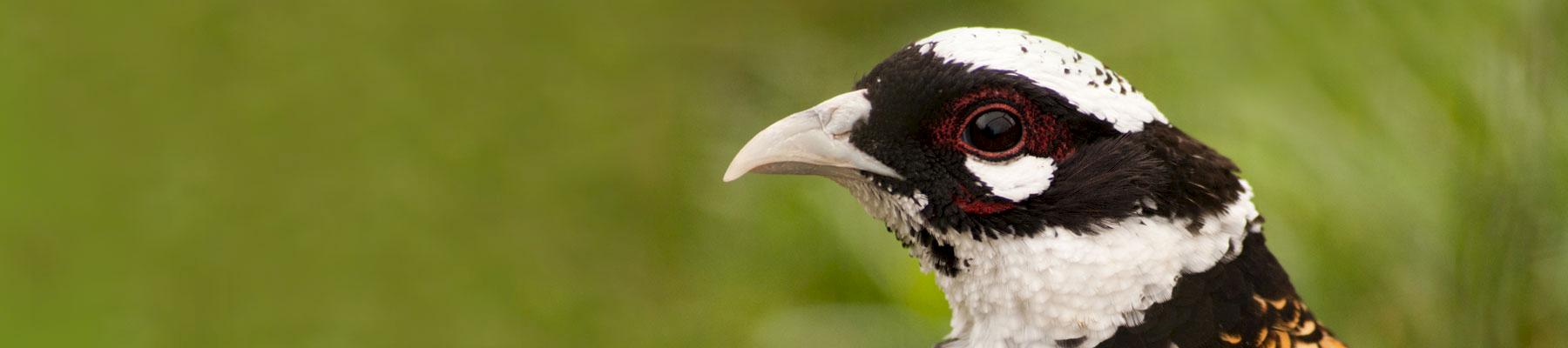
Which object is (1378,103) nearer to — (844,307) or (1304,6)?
(1304,6)

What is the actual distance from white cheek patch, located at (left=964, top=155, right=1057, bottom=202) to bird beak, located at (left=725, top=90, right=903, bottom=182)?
15 cm

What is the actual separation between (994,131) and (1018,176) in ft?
0.25

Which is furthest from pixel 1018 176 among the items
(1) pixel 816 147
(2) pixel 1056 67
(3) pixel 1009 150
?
(1) pixel 816 147

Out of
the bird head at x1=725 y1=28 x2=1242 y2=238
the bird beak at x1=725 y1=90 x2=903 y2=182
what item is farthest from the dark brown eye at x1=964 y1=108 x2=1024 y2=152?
the bird beak at x1=725 y1=90 x2=903 y2=182

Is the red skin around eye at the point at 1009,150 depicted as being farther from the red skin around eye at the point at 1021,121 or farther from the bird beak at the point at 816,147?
the bird beak at the point at 816,147

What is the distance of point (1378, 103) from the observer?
12.0ft

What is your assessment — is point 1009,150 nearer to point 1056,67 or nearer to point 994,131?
point 994,131

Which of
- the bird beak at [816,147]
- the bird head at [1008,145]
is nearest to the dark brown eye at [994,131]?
the bird head at [1008,145]

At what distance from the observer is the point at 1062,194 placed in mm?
2143

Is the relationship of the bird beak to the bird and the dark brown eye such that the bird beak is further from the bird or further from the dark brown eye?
the dark brown eye

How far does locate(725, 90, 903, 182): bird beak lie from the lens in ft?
7.23

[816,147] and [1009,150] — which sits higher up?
[816,147]

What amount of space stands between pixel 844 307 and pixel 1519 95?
1.98 metres

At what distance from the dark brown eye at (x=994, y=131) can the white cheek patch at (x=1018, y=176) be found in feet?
0.08
